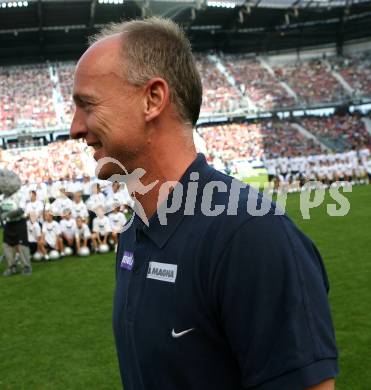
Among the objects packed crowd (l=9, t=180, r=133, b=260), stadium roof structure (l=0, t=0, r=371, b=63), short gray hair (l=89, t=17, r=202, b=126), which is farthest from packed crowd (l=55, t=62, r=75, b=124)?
short gray hair (l=89, t=17, r=202, b=126)

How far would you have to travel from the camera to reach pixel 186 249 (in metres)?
1.12

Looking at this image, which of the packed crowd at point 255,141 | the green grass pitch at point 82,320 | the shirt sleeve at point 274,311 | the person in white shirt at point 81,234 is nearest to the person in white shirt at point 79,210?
the person in white shirt at point 81,234

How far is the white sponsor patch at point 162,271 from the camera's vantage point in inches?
44.1

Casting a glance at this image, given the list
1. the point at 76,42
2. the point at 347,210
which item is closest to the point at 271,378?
the point at 347,210

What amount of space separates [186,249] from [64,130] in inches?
1271

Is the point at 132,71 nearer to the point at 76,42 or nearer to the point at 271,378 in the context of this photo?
the point at 271,378

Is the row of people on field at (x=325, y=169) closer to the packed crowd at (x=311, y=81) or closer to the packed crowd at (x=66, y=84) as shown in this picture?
the packed crowd at (x=66, y=84)

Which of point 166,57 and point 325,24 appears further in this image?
point 325,24

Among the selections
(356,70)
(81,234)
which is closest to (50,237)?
(81,234)

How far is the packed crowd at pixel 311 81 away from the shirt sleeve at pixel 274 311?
130 ft

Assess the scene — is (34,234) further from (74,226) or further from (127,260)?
(127,260)

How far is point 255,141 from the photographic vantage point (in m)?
34.3

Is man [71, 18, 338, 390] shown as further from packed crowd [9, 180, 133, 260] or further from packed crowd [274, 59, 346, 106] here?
packed crowd [274, 59, 346, 106]

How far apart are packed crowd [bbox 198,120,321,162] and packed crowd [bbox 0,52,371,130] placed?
1.57m
